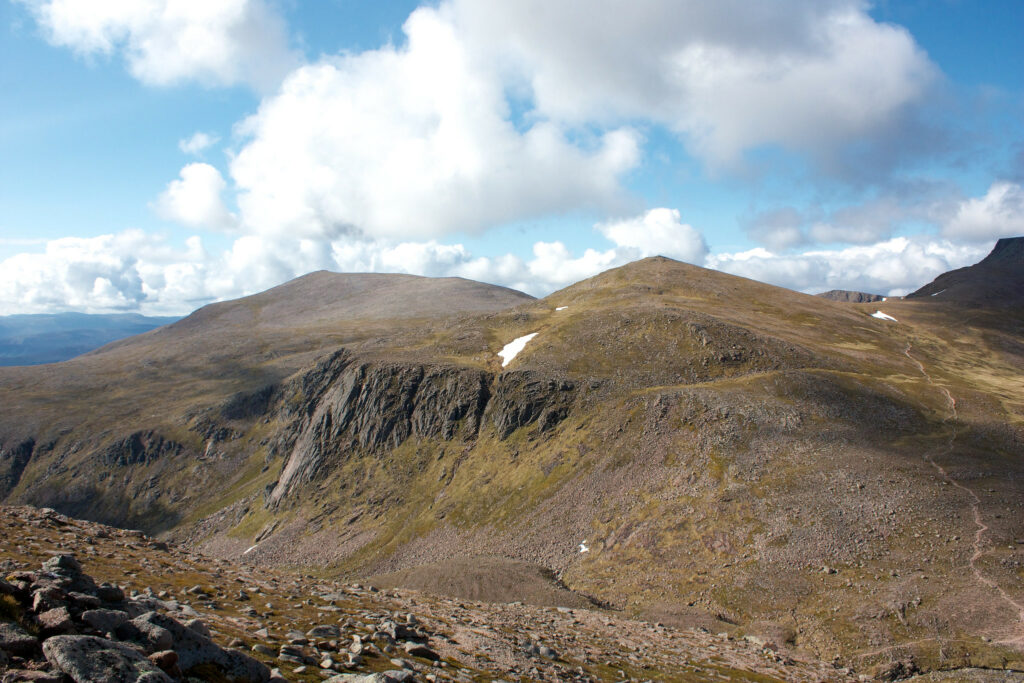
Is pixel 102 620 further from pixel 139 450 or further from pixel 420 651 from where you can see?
pixel 139 450

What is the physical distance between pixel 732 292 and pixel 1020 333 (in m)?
94.5

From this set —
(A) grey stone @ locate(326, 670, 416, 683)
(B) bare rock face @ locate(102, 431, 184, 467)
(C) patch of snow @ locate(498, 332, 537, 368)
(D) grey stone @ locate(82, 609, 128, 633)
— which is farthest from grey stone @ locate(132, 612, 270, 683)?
(B) bare rock face @ locate(102, 431, 184, 467)

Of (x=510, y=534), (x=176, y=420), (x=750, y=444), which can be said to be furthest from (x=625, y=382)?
(x=176, y=420)

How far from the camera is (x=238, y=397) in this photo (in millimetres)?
163125

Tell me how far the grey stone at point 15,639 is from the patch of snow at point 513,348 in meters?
99.5

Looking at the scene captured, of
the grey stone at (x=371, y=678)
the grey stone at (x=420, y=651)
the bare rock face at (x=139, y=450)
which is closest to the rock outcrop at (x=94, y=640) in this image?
the grey stone at (x=371, y=678)

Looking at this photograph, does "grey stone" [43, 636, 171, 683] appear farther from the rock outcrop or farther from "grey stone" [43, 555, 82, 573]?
"grey stone" [43, 555, 82, 573]

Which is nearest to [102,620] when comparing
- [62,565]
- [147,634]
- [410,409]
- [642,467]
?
[147,634]

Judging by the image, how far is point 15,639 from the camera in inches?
484

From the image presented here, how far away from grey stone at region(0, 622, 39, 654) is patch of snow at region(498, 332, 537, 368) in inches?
3918

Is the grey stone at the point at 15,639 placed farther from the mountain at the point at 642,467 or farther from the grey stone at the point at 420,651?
the mountain at the point at 642,467

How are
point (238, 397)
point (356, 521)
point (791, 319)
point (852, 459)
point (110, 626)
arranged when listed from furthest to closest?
point (238, 397) → point (791, 319) → point (356, 521) → point (852, 459) → point (110, 626)

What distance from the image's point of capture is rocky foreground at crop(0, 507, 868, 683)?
45.0ft

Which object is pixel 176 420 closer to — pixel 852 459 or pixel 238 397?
pixel 238 397
